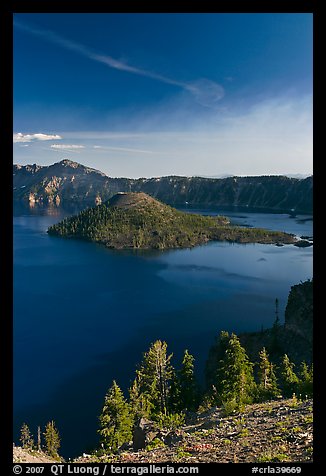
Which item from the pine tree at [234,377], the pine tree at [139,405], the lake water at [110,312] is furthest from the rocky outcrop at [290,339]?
the pine tree at [139,405]

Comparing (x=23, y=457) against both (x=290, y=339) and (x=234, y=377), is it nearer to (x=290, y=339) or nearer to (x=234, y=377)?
(x=234, y=377)

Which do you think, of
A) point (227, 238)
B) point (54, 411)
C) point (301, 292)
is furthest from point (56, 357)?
point (227, 238)

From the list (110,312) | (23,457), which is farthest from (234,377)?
(110,312)

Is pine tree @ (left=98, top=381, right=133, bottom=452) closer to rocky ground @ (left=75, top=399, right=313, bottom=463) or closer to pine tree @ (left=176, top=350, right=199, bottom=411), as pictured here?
pine tree @ (left=176, top=350, right=199, bottom=411)

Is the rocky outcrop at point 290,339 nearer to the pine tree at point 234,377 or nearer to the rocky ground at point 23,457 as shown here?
the pine tree at point 234,377

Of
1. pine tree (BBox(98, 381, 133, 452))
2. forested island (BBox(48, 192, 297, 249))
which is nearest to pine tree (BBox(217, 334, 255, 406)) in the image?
pine tree (BBox(98, 381, 133, 452))

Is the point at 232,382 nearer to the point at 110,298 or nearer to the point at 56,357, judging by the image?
the point at 56,357
